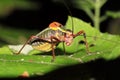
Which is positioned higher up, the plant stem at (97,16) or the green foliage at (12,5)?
the green foliage at (12,5)

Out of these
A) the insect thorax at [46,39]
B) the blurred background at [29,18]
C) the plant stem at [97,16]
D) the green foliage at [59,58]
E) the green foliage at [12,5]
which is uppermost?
the green foliage at [12,5]

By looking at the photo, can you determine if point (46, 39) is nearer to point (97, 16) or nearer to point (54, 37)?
point (54, 37)

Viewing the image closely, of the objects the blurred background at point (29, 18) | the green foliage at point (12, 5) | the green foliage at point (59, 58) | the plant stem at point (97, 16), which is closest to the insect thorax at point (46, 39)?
the green foliage at point (59, 58)

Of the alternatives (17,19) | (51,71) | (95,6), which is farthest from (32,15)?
(51,71)

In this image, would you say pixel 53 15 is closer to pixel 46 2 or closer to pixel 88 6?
pixel 46 2

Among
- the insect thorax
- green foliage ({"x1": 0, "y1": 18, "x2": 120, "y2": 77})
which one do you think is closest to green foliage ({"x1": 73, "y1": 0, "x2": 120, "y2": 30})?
green foliage ({"x1": 0, "y1": 18, "x2": 120, "y2": 77})

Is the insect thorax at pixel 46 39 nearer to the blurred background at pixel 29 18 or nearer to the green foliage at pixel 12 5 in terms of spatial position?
the blurred background at pixel 29 18
